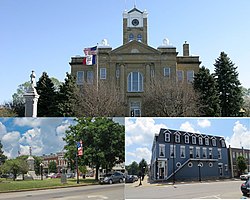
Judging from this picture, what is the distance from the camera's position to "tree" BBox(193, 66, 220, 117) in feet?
113

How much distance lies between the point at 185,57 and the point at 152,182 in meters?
37.3

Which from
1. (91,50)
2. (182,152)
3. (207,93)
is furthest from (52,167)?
(207,93)

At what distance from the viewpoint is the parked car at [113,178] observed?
11.2m

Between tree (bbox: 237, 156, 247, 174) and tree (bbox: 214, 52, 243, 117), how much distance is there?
25.6 metres

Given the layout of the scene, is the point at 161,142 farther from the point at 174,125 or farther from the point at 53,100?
the point at 53,100

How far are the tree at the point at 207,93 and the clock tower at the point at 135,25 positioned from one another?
17.5 m

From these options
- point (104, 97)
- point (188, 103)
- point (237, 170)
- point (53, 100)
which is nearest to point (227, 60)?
point (188, 103)

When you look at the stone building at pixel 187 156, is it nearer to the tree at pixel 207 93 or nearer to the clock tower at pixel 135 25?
the tree at pixel 207 93

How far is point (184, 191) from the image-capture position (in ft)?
36.0

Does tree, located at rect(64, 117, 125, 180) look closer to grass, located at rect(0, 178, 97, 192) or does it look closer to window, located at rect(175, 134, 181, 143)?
grass, located at rect(0, 178, 97, 192)

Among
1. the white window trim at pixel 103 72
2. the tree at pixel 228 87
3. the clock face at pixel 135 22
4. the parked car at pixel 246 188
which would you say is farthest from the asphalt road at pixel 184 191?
the clock face at pixel 135 22

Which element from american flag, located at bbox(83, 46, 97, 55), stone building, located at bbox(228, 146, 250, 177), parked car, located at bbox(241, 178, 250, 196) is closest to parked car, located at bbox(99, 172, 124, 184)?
stone building, located at bbox(228, 146, 250, 177)

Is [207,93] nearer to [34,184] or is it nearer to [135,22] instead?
[135,22]

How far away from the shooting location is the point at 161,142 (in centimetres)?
1115
